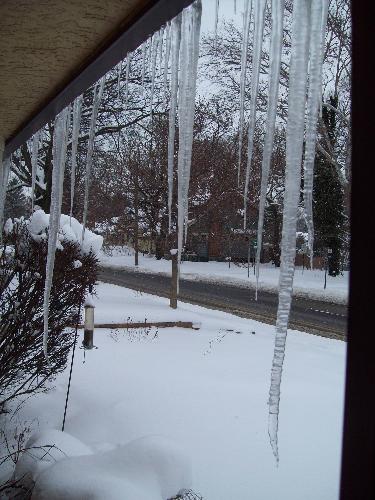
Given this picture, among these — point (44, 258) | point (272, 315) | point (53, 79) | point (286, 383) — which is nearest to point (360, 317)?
point (53, 79)

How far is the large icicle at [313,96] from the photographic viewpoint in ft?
4.06

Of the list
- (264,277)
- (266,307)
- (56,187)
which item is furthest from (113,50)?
(264,277)

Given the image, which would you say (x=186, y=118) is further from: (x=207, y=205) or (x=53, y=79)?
(x=207, y=205)

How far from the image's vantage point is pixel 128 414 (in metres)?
4.15

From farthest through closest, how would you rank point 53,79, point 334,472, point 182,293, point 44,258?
point 182,293, point 44,258, point 334,472, point 53,79

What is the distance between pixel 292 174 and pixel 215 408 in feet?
11.6

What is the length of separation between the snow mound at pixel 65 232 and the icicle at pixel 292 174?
310 centimetres

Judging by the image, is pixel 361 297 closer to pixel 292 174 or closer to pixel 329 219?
pixel 292 174

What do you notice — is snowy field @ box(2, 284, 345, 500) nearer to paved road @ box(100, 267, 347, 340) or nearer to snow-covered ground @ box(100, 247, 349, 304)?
paved road @ box(100, 267, 347, 340)

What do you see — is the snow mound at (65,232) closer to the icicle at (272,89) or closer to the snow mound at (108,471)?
the snow mound at (108,471)

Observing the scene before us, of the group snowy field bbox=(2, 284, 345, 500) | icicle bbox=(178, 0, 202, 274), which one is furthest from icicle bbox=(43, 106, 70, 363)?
snowy field bbox=(2, 284, 345, 500)

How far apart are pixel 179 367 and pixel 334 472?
9.41 feet

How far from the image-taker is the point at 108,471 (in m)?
2.36

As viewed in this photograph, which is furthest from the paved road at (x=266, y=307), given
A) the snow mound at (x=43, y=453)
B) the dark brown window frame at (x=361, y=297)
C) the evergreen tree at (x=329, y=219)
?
the dark brown window frame at (x=361, y=297)
